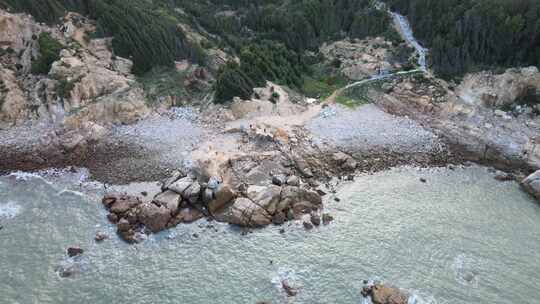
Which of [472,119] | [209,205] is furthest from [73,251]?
[472,119]

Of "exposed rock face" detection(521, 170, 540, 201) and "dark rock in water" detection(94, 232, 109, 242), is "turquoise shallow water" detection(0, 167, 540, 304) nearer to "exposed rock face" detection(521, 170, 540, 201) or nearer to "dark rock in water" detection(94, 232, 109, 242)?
"dark rock in water" detection(94, 232, 109, 242)

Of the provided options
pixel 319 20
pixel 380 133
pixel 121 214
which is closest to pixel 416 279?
pixel 380 133

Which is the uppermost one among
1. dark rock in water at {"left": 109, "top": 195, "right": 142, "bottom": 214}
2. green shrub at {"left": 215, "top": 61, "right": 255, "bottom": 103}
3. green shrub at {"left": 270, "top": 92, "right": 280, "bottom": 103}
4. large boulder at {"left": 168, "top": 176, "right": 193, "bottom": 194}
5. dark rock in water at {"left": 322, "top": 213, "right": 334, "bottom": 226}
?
green shrub at {"left": 215, "top": 61, "right": 255, "bottom": 103}

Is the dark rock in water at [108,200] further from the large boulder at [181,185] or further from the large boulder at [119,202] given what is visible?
the large boulder at [181,185]

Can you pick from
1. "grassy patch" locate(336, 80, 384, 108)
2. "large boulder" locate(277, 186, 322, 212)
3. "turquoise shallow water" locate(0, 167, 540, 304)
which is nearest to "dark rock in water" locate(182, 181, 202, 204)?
"turquoise shallow water" locate(0, 167, 540, 304)

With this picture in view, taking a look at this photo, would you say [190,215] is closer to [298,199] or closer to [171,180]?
[171,180]

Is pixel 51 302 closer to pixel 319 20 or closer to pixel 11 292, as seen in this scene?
pixel 11 292

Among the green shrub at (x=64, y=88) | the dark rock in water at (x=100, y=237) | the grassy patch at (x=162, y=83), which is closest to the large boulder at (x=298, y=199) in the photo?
the dark rock in water at (x=100, y=237)
